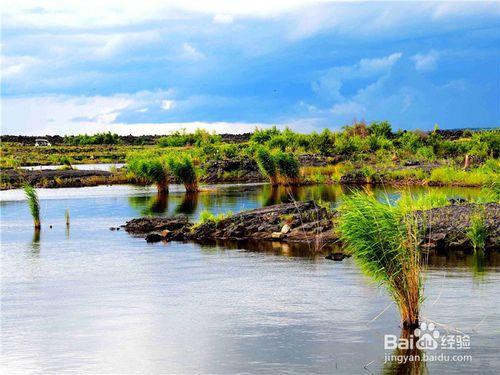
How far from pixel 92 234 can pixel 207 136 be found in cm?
9199

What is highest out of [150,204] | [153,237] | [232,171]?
[232,171]

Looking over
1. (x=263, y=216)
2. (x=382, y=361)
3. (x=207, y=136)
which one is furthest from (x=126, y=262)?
(x=207, y=136)

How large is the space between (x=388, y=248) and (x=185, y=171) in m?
39.6

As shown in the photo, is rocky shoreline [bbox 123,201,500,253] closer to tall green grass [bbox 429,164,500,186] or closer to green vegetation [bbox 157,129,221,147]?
tall green grass [bbox 429,164,500,186]

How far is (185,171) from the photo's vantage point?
→ 5616cm

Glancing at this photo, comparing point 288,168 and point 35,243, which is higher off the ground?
point 288,168

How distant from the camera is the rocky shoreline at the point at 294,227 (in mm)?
28406

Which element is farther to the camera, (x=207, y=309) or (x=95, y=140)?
(x=95, y=140)

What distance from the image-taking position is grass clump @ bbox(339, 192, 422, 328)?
16.9m

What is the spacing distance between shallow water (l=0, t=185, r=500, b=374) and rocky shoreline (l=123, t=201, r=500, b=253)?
1260 millimetres

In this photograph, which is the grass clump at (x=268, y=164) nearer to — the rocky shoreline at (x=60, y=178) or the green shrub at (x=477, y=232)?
the rocky shoreline at (x=60, y=178)

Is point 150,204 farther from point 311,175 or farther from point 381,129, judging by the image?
point 381,129

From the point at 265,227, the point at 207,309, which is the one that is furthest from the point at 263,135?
the point at 207,309

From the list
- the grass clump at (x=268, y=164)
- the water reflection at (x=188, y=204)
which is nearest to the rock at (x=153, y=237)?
the water reflection at (x=188, y=204)
